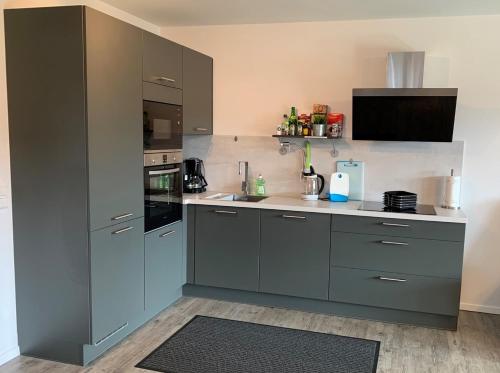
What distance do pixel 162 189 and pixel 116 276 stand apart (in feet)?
2.47

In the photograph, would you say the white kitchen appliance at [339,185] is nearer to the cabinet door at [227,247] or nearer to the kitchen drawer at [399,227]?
the kitchen drawer at [399,227]

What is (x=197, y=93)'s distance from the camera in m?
4.03

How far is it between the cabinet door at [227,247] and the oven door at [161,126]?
2.04ft

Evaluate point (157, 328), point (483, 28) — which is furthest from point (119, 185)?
point (483, 28)

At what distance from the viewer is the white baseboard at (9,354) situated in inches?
112

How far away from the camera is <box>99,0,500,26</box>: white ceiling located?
3404 millimetres

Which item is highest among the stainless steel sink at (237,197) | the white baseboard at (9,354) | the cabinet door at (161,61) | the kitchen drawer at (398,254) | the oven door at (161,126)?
the cabinet door at (161,61)

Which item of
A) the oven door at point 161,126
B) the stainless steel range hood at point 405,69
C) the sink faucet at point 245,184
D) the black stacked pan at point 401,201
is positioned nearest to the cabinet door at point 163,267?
the oven door at point 161,126

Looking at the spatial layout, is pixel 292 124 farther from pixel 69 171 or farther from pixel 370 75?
pixel 69 171

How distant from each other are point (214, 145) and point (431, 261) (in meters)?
2.08

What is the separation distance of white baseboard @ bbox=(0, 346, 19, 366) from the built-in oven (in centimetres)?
105

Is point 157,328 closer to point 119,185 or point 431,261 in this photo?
point 119,185

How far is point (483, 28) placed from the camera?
3.65m

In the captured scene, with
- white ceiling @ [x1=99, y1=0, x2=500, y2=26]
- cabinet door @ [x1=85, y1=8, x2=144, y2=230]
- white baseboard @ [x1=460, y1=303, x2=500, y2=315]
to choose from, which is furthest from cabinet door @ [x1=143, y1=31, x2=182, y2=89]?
white baseboard @ [x1=460, y1=303, x2=500, y2=315]
